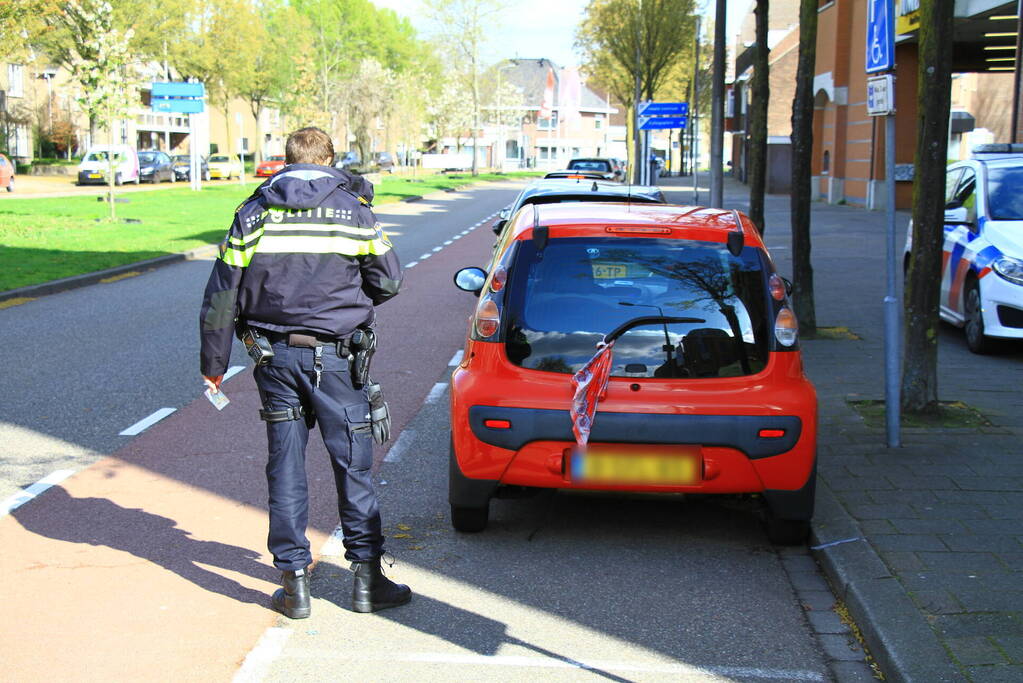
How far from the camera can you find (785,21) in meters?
70.8

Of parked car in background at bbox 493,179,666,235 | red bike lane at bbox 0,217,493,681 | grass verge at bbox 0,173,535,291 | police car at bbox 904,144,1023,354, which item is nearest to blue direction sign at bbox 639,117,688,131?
grass verge at bbox 0,173,535,291

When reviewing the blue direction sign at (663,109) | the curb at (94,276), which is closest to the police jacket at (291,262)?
the curb at (94,276)

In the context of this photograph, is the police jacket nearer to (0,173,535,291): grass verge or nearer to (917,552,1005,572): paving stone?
(917,552,1005,572): paving stone

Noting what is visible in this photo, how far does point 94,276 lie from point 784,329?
44.0 feet

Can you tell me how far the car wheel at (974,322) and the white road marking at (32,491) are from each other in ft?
25.8

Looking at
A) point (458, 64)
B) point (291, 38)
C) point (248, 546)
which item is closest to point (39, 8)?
point (248, 546)

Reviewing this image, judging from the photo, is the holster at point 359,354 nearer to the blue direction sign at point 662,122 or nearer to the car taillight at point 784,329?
the car taillight at point 784,329

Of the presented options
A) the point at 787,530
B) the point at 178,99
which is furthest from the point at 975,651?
the point at 178,99

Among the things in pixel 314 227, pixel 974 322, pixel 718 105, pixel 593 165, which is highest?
pixel 718 105

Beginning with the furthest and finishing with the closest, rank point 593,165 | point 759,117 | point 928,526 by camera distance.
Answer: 1. point 593,165
2. point 759,117
3. point 928,526

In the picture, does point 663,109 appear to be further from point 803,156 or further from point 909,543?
point 909,543

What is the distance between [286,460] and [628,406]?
152cm

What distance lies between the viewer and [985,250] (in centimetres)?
1048

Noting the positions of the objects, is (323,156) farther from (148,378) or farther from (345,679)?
(148,378)
